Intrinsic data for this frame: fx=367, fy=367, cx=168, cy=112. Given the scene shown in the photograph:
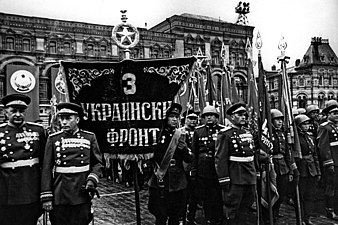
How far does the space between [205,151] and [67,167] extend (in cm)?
214

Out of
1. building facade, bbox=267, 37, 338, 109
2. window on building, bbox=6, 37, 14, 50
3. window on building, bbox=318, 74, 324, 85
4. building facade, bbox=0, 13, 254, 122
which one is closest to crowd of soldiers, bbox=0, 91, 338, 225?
building facade, bbox=267, 37, 338, 109

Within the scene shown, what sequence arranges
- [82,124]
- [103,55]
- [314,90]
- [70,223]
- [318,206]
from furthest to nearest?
[103,55] < [314,90] < [318,206] < [82,124] < [70,223]

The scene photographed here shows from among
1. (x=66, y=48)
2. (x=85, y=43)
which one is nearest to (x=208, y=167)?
(x=66, y=48)

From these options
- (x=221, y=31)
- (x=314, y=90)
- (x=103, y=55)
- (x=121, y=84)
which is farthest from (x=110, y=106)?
(x=221, y=31)

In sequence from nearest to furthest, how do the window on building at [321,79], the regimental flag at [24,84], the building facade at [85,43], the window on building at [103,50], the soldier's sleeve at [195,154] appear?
the soldier's sleeve at [195,154]
the window on building at [321,79]
the regimental flag at [24,84]
the building facade at [85,43]
the window on building at [103,50]

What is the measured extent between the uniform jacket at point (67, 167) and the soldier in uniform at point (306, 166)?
128 inches

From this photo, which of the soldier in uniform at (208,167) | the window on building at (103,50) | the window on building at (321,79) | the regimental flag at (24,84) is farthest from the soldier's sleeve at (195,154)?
the window on building at (103,50)

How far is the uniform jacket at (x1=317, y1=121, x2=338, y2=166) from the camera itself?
563cm

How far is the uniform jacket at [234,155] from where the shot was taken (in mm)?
4441

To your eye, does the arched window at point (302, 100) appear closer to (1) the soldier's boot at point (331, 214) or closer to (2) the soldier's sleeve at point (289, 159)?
(1) the soldier's boot at point (331, 214)

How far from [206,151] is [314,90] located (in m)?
16.3

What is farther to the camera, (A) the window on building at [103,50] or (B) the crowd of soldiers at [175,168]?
(A) the window on building at [103,50]

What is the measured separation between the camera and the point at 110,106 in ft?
14.3

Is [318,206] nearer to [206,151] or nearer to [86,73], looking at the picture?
[206,151]
